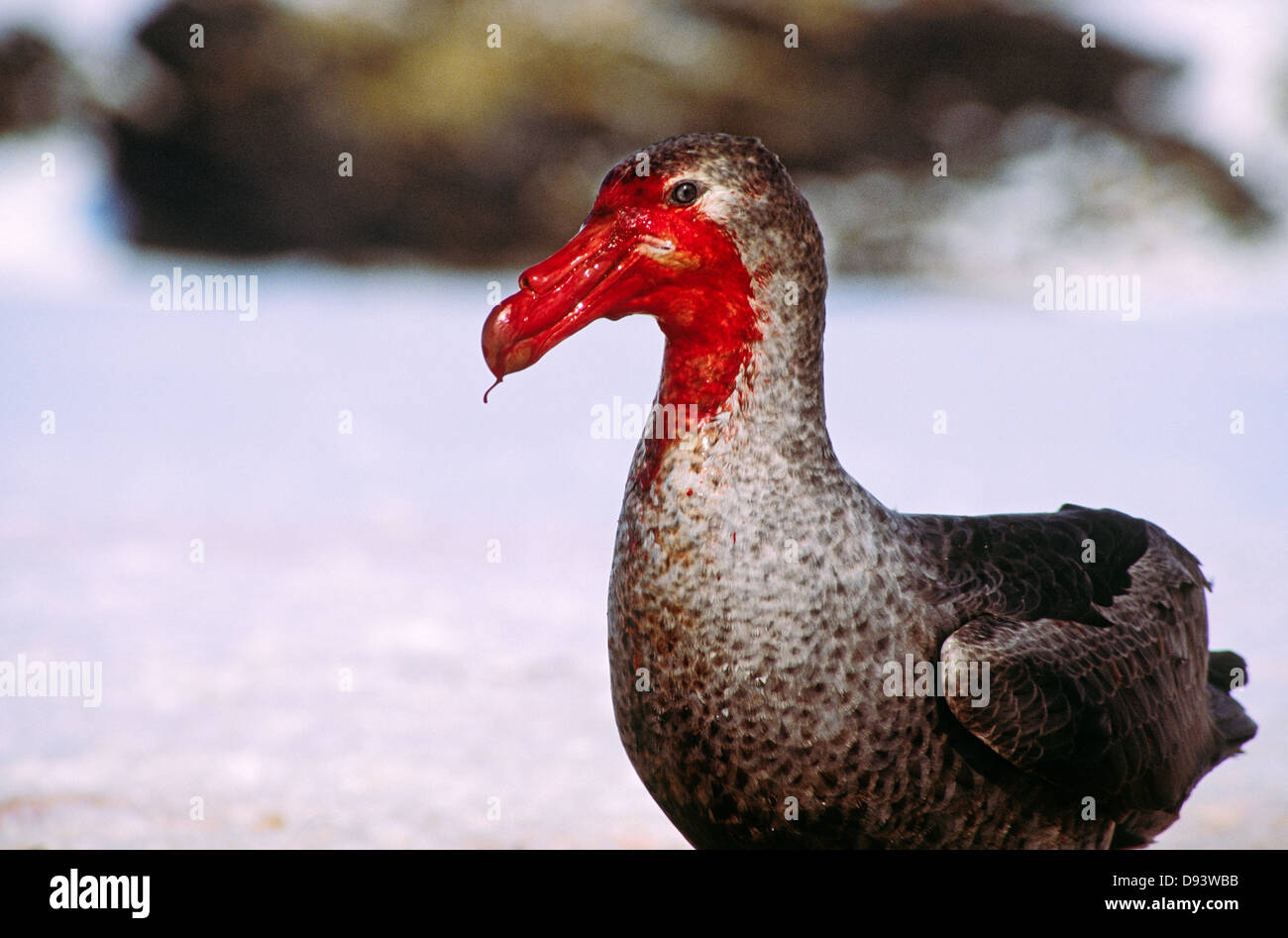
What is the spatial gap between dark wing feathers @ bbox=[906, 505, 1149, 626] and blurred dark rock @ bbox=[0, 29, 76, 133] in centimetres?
1341

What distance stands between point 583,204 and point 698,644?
41.0 feet

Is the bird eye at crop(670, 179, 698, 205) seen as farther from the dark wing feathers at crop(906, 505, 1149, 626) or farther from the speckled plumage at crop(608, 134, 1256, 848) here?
the dark wing feathers at crop(906, 505, 1149, 626)

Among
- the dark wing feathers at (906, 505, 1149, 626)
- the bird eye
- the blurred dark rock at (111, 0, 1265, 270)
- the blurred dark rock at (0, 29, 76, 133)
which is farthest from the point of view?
the blurred dark rock at (111, 0, 1265, 270)

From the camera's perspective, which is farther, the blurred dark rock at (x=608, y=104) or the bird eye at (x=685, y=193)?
the blurred dark rock at (x=608, y=104)

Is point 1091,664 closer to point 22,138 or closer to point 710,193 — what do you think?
point 710,193

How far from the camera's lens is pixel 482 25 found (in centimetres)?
1520

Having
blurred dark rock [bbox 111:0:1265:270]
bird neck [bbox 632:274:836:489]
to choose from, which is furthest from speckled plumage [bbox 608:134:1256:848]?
blurred dark rock [bbox 111:0:1265:270]

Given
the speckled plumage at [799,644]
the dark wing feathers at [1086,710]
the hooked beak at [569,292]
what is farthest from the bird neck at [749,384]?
the dark wing feathers at [1086,710]

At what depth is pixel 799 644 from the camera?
8.16 feet

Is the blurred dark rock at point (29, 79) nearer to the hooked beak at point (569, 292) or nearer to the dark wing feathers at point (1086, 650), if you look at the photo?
the hooked beak at point (569, 292)

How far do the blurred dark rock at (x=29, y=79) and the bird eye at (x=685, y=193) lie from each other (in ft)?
43.7

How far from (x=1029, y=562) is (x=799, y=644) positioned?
0.68 m

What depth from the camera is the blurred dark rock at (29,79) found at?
1388 centimetres

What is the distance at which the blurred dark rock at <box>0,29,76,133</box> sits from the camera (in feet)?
45.5
